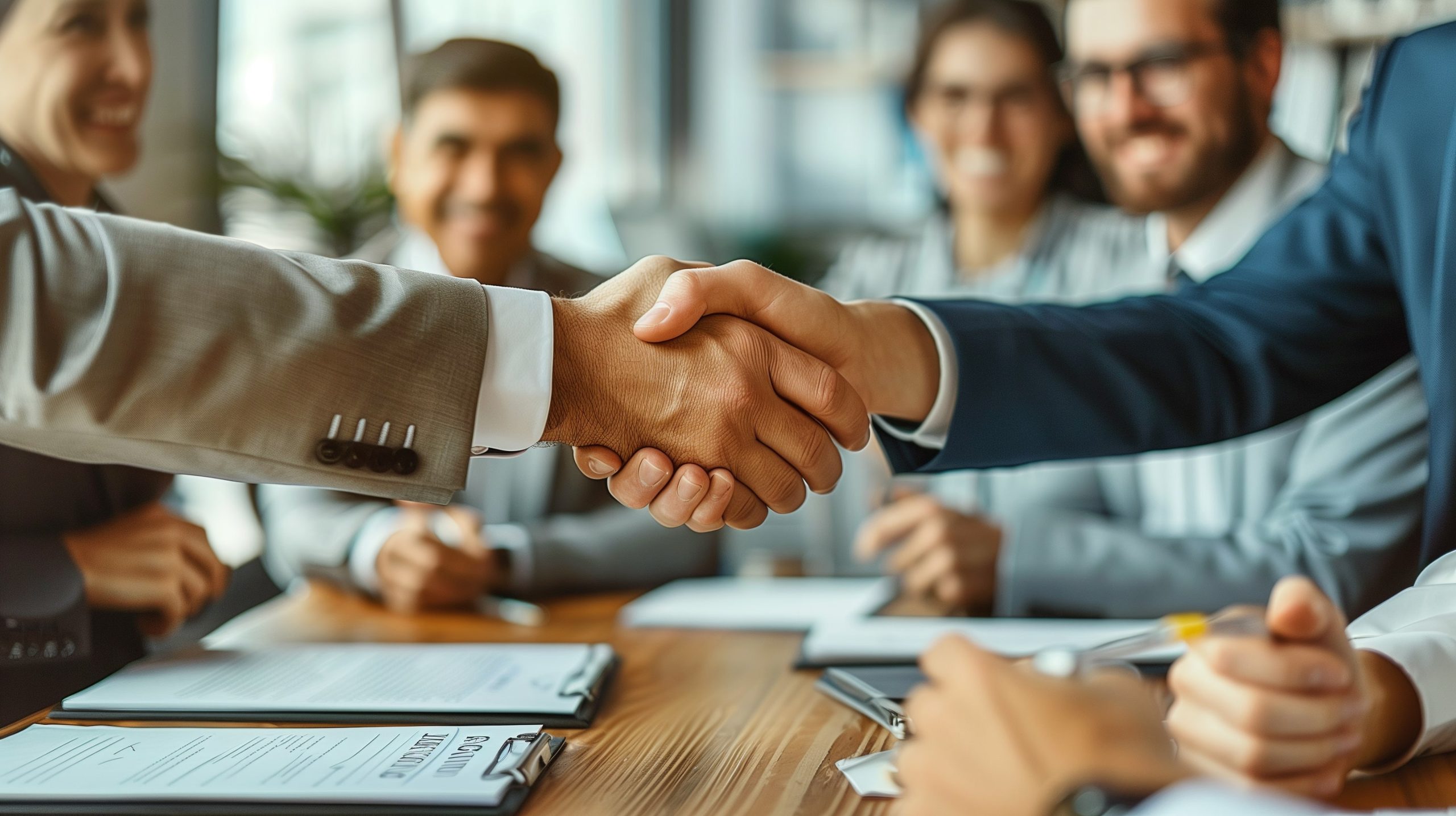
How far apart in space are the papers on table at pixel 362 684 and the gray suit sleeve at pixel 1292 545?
643 mm

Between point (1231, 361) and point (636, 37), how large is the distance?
10.5 ft

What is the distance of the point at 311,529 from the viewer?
5.12 feet

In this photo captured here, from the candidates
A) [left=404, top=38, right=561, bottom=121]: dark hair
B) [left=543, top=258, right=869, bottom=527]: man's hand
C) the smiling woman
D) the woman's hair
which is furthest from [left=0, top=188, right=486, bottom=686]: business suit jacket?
the woman's hair

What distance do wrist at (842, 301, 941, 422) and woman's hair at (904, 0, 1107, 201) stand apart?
1671mm

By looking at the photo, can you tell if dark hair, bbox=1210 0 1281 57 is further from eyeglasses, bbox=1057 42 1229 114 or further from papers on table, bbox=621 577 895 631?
papers on table, bbox=621 577 895 631

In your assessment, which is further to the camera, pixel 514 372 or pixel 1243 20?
pixel 1243 20

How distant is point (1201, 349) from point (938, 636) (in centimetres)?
45

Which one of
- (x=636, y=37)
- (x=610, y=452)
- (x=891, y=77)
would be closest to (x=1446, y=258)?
(x=610, y=452)

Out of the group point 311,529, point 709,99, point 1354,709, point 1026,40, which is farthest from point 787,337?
point 709,99

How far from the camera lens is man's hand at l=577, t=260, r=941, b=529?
0.95m

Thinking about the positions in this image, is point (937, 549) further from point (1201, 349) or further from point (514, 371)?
point (514, 371)

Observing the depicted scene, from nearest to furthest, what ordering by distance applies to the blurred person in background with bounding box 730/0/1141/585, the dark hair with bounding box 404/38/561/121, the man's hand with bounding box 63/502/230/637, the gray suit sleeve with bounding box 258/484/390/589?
the man's hand with bounding box 63/502/230/637 < the gray suit sleeve with bounding box 258/484/390/589 < the dark hair with bounding box 404/38/561/121 < the blurred person in background with bounding box 730/0/1141/585

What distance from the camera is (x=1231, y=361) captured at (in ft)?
3.87

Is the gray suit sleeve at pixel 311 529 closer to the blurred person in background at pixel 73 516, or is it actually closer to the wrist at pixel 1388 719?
the blurred person in background at pixel 73 516
